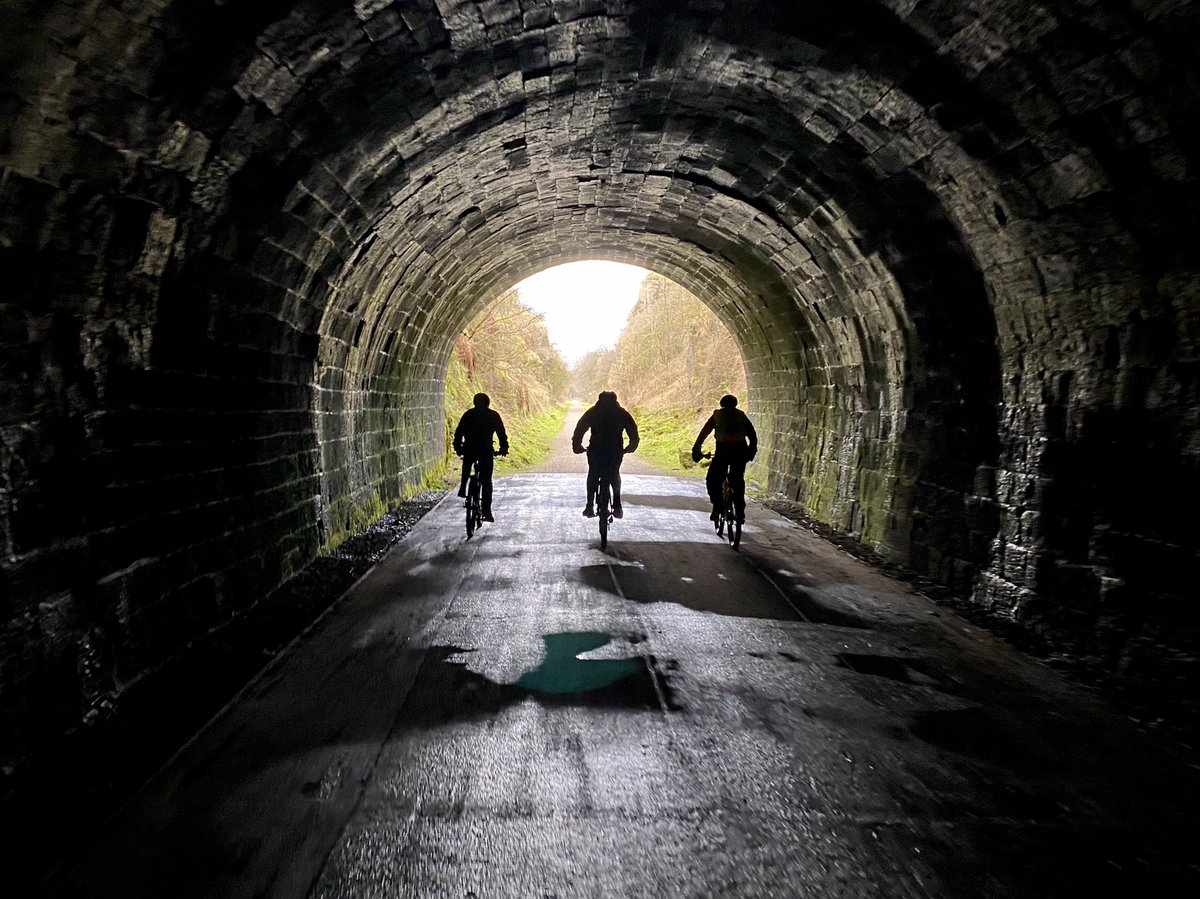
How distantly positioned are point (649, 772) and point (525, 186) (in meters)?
7.97

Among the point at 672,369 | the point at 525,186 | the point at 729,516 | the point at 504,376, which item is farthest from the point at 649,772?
the point at 672,369

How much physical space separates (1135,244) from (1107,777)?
357 centimetres

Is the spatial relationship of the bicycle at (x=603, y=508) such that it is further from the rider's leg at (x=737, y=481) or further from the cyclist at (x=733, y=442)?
the rider's leg at (x=737, y=481)

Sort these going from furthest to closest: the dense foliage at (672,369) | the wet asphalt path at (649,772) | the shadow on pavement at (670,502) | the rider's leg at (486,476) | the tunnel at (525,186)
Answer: the dense foliage at (672,369)
the shadow on pavement at (670,502)
the rider's leg at (486,476)
the tunnel at (525,186)
the wet asphalt path at (649,772)

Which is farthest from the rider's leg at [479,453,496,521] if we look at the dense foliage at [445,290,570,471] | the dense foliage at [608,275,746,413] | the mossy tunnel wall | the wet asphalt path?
the dense foliage at [608,275,746,413]

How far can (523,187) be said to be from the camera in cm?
939

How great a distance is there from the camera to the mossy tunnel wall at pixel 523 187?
144 inches

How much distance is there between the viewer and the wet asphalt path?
2.81 meters

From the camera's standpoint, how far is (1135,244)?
189 inches

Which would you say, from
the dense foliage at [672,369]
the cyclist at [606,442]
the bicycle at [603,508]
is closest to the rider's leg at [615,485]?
the cyclist at [606,442]

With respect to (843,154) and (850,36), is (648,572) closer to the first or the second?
(843,154)

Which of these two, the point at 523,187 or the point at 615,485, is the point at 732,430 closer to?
the point at 615,485

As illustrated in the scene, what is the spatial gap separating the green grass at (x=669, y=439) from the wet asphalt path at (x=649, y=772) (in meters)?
13.0

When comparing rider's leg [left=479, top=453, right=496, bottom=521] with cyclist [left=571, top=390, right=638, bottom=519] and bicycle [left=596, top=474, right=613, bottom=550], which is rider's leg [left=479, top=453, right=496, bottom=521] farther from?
bicycle [left=596, top=474, right=613, bottom=550]
